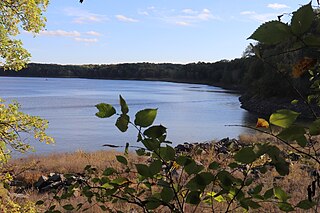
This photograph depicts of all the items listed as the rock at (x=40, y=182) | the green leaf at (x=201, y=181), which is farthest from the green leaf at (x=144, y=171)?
the rock at (x=40, y=182)

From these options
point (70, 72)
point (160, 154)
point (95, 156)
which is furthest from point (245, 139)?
point (70, 72)

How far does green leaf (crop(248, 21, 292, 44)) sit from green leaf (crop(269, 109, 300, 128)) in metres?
0.16

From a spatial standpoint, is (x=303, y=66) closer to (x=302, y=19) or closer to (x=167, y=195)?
(x=302, y=19)

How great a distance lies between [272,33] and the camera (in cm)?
A: 72

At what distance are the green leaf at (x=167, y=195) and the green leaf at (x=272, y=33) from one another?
1.69 ft

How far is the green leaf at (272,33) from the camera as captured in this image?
28.1 inches

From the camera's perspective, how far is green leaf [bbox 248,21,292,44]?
71cm

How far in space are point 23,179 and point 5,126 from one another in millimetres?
8589

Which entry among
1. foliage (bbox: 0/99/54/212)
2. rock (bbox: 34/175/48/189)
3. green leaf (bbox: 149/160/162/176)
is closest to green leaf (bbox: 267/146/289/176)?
green leaf (bbox: 149/160/162/176)

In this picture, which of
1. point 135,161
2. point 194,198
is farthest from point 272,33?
point 135,161

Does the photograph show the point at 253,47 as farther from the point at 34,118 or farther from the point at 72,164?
the point at 72,164

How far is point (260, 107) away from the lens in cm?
5162

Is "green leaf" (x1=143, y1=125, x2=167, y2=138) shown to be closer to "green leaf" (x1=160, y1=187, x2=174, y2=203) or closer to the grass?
"green leaf" (x1=160, y1=187, x2=174, y2=203)

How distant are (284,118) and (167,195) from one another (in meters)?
0.42
